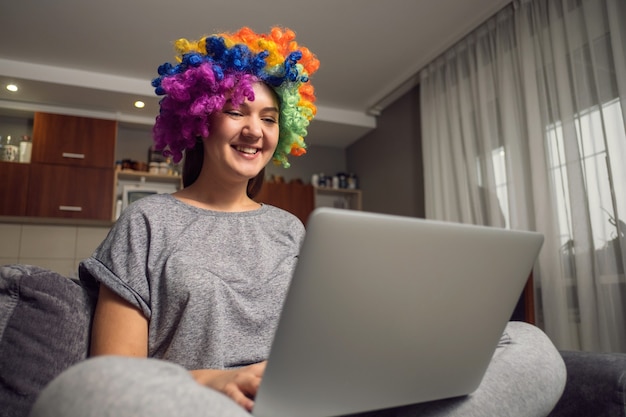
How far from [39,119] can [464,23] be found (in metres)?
3.16

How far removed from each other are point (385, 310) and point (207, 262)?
536mm

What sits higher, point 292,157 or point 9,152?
point 292,157

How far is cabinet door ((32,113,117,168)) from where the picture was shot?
384 cm

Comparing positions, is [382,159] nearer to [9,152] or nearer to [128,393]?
[9,152]

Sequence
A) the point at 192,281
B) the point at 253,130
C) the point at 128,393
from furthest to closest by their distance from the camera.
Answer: the point at 253,130 → the point at 192,281 → the point at 128,393

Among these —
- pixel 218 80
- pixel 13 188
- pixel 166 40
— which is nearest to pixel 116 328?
pixel 218 80

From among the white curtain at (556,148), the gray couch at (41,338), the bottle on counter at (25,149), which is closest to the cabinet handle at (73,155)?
the bottle on counter at (25,149)

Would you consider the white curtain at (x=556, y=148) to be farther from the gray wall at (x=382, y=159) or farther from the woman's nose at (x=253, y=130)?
the woman's nose at (x=253, y=130)

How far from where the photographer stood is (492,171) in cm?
302

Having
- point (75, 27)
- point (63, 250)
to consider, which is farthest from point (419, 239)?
point (63, 250)

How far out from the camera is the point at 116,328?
95 cm

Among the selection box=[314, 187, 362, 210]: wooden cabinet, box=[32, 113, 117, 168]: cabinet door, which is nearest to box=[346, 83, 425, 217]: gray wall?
box=[314, 187, 362, 210]: wooden cabinet

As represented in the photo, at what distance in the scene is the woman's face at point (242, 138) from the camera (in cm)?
123

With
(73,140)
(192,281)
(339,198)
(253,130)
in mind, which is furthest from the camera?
(339,198)
